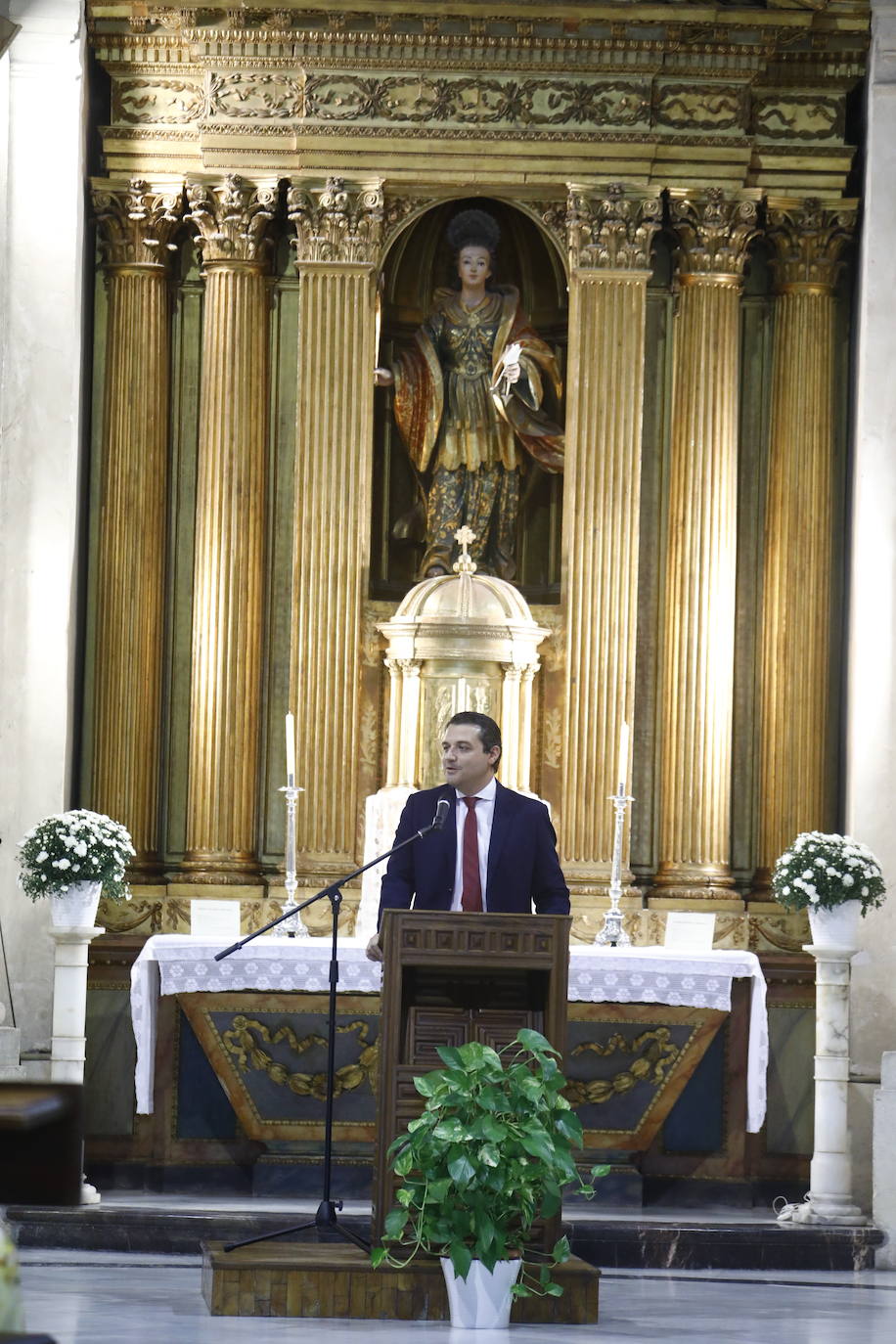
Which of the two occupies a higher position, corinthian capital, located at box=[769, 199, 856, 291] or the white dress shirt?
corinthian capital, located at box=[769, 199, 856, 291]

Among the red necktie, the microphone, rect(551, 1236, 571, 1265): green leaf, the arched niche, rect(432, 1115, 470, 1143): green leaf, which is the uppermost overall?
the arched niche

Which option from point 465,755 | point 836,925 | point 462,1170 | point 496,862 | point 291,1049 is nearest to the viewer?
point 462,1170

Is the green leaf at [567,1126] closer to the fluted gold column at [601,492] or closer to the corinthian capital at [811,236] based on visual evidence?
the fluted gold column at [601,492]

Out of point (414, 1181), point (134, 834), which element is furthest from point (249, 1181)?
point (414, 1181)

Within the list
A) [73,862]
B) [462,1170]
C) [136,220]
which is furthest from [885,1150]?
[136,220]

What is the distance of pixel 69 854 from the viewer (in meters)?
9.42

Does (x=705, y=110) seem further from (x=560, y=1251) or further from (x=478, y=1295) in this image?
(x=478, y=1295)

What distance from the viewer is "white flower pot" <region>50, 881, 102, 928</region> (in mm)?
9469

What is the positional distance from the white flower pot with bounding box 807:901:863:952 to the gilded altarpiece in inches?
44.5

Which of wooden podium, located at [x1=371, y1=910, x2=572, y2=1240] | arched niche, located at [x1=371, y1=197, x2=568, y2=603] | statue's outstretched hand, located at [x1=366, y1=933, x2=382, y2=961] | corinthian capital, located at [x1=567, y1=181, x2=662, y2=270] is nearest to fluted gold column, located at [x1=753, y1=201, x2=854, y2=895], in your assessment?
corinthian capital, located at [x1=567, y1=181, x2=662, y2=270]

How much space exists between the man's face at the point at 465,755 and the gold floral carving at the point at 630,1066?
2.85 m

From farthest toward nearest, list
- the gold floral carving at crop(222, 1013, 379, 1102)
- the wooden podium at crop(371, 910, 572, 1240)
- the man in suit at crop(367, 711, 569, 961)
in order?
the gold floral carving at crop(222, 1013, 379, 1102) < the man in suit at crop(367, 711, 569, 961) < the wooden podium at crop(371, 910, 572, 1240)

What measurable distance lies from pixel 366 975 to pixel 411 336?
11.6 feet

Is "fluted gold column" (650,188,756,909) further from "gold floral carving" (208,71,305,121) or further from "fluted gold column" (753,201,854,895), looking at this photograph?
Answer: "gold floral carving" (208,71,305,121)
